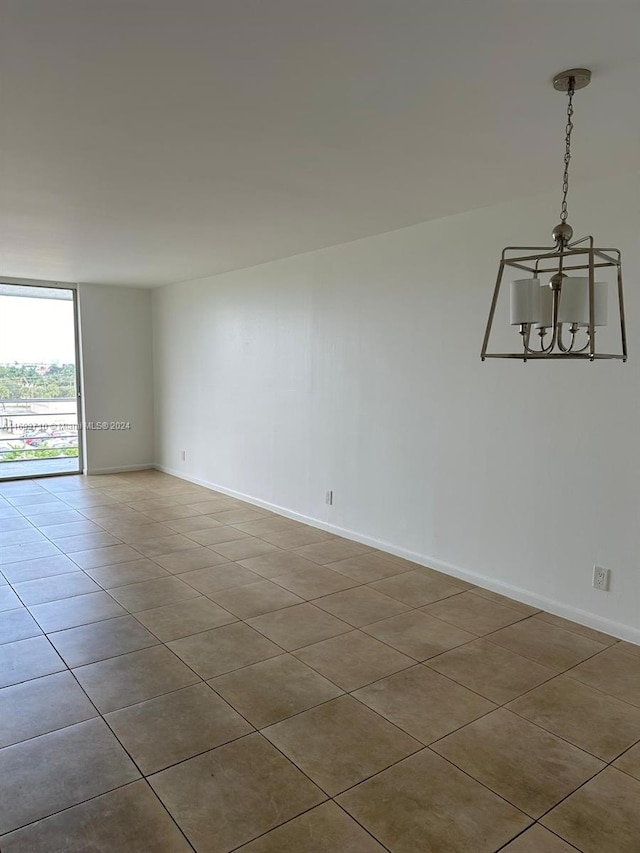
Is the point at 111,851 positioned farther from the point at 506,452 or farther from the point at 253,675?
the point at 506,452

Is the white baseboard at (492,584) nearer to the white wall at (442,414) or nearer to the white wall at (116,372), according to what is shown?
the white wall at (442,414)

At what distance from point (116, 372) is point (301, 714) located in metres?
5.77

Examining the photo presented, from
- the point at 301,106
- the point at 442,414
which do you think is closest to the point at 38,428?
the point at 442,414

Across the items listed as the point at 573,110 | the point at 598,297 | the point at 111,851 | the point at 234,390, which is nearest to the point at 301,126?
the point at 573,110

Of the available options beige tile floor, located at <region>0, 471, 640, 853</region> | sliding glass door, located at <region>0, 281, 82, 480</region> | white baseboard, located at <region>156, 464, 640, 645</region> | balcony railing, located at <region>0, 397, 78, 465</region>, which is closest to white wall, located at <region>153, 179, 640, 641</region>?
white baseboard, located at <region>156, 464, 640, 645</region>

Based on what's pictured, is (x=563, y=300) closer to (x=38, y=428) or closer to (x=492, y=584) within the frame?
(x=492, y=584)

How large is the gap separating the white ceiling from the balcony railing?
3.90 m

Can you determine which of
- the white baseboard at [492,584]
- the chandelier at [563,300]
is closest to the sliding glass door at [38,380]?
the white baseboard at [492,584]

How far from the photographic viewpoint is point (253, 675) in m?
2.60

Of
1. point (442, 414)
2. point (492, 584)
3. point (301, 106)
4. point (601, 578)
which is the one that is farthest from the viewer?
point (442, 414)

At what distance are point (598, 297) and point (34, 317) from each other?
6.74 metres

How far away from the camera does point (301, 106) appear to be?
2160 millimetres

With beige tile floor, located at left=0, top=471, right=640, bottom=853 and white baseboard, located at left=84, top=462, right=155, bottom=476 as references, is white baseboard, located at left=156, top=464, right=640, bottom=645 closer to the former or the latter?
beige tile floor, located at left=0, top=471, right=640, bottom=853

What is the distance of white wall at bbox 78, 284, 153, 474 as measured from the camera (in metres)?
7.01
